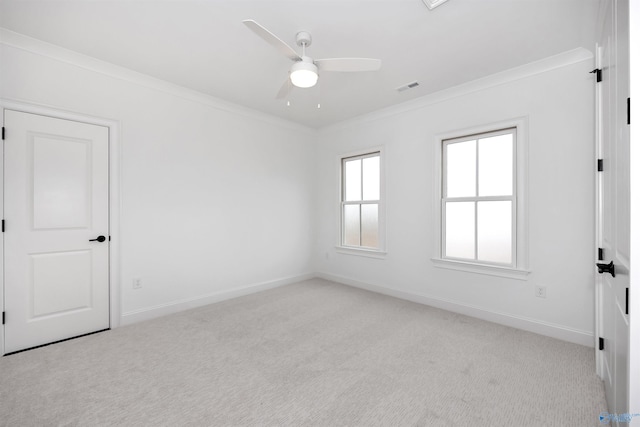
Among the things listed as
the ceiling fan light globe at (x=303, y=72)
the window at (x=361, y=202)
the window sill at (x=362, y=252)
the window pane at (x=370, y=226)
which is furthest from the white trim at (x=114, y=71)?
the window sill at (x=362, y=252)

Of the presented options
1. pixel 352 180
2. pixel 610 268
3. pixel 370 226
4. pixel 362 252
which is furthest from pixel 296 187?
pixel 610 268

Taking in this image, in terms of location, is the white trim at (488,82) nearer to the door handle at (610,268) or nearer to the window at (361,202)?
the window at (361,202)

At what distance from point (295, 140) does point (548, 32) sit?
353 cm

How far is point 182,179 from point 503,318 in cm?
415

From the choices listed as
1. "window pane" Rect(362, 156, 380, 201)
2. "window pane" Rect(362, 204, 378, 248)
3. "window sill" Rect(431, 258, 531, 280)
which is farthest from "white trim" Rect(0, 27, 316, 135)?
"window sill" Rect(431, 258, 531, 280)

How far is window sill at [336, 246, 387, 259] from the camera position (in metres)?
4.37

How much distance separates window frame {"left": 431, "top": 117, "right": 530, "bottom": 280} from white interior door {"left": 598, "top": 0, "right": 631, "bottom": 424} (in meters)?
1.00

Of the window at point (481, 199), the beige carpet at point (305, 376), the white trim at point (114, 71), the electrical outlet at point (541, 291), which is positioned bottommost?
the beige carpet at point (305, 376)

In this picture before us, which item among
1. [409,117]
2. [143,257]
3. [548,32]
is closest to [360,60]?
[548,32]

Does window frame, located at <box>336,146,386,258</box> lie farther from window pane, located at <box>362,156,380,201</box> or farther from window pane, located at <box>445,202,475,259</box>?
window pane, located at <box>445,202,475,259</box>

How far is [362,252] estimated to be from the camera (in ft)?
15.2

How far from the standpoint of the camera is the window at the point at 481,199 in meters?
3.21

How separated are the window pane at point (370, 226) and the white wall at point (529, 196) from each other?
30 cm

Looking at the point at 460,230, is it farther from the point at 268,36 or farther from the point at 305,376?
the point at 268,36
